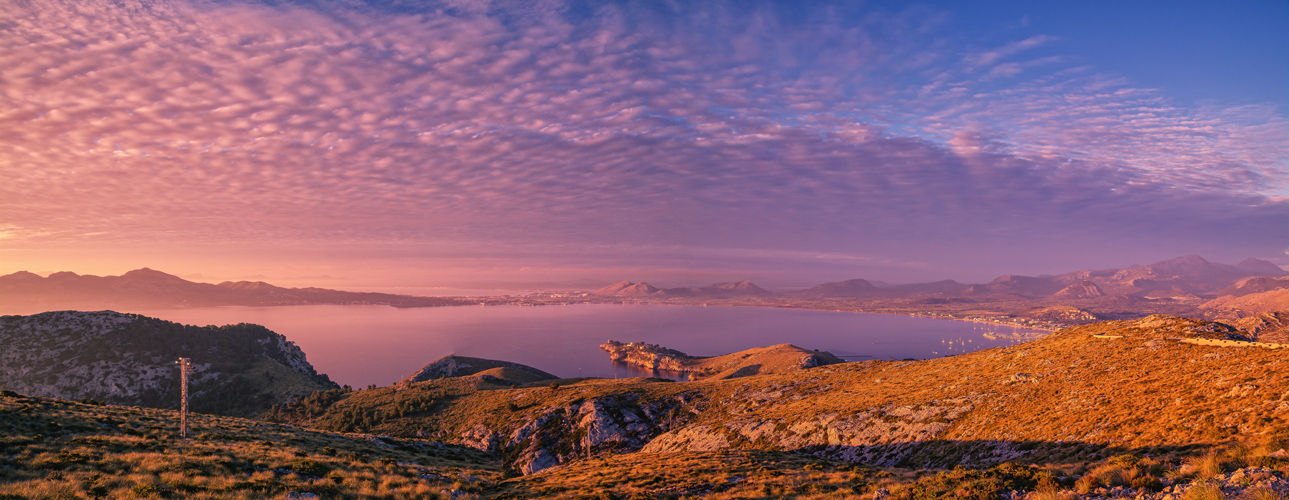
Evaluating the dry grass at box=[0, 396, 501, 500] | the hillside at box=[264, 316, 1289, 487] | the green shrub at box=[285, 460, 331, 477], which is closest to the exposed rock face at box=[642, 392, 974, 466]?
the hillside at box=[264, 316, 1289, 487]

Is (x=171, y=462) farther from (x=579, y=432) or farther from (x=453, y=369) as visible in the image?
(x=453, y=369)

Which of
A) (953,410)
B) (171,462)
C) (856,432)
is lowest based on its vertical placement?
(856,432)

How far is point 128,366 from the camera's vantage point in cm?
13188

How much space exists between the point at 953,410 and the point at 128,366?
655ft

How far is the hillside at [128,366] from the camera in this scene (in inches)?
4865

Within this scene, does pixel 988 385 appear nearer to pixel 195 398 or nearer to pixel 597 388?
pixel 597 388

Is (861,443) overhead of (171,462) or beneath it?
beneath

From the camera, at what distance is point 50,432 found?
28125 millimetres

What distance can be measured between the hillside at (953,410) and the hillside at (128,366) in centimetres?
7869

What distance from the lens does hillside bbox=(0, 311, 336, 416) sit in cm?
12356

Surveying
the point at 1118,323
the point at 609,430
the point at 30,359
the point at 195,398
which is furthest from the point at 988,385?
the point at 30,359

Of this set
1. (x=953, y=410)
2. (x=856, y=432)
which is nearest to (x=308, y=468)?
(x=856, y=432)

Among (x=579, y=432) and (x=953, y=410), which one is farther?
(x=579, y=432)

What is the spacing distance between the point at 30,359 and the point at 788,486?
213 m
